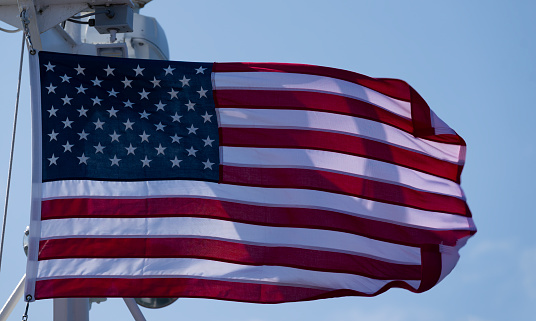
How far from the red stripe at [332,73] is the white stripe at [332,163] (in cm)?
86

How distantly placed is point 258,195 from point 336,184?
0.88m

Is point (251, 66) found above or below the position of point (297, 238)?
above

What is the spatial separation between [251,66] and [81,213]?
7.88ft

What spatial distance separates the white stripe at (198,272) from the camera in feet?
27.1

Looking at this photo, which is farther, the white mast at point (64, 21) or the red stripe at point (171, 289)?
the white mast at point (64, 21)

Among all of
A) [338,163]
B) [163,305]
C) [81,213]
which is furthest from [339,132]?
[163,305]

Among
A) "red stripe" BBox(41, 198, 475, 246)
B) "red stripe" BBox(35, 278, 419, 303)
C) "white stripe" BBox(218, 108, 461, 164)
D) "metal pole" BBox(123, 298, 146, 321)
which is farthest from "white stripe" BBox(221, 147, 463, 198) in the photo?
"metal pole" BBox(123, 298, 146, 321)

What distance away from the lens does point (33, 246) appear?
822 centimetres

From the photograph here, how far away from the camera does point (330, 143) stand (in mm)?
9656

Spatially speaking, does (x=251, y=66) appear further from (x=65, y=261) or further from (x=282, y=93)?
(x=65, y=261)

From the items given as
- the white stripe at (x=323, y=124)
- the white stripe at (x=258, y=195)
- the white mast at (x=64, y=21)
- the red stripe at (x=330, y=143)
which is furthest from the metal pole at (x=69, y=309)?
the white stripe at (x=323, y=124)

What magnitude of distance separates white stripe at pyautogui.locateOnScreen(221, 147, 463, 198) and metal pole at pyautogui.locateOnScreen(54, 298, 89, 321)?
7.04 feet

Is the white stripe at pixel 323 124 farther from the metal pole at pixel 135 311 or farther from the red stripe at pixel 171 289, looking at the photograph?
the metal pole at pixel 135 311

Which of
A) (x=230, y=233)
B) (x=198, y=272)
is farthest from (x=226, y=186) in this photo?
(x=198, y=272)
